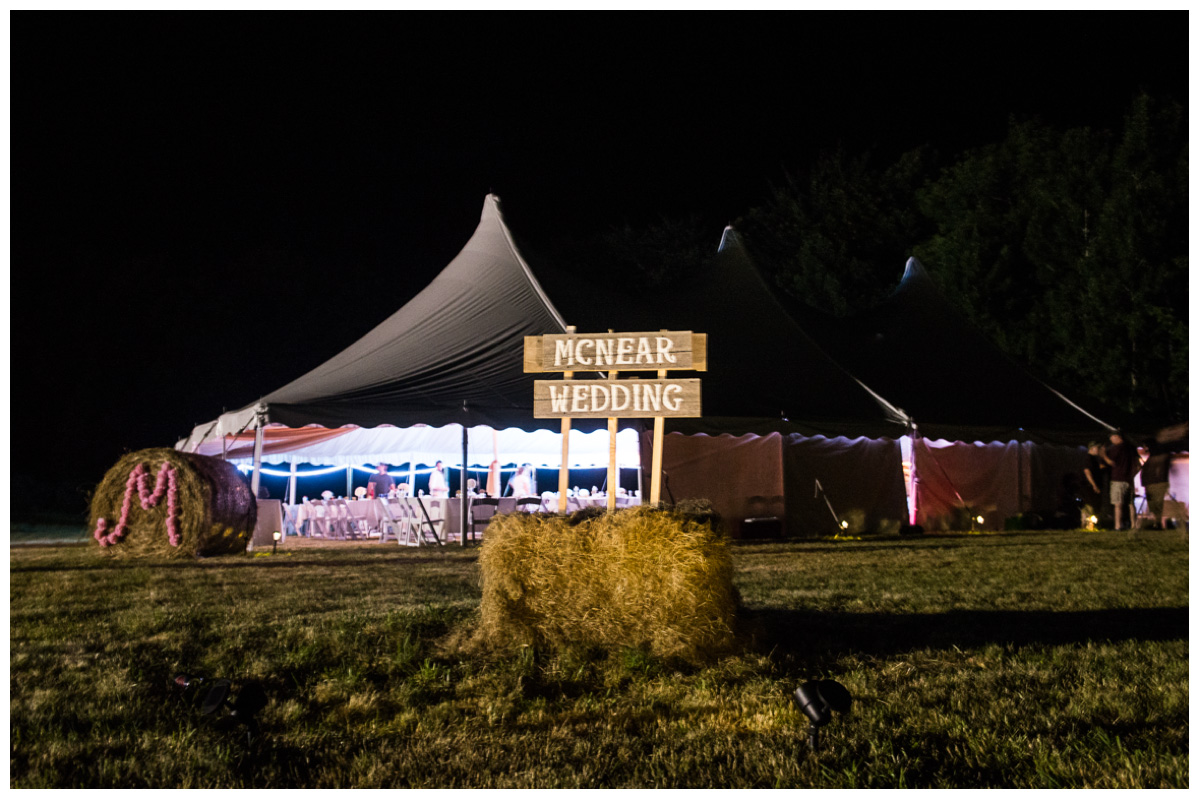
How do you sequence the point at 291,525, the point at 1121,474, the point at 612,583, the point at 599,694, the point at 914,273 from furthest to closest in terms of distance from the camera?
the point at 914,273 → the point at 291,525 → the point at 1121,474 → the point at 612,583 → the point at 599,694

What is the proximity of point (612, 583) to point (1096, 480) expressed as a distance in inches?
471

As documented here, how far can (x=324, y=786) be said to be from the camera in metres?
2.67

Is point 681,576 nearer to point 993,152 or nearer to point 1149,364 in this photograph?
point 1149,364

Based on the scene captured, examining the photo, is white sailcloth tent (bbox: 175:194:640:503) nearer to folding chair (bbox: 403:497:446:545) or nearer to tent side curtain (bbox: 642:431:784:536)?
folding chair (bbox: 403:497:446:545)

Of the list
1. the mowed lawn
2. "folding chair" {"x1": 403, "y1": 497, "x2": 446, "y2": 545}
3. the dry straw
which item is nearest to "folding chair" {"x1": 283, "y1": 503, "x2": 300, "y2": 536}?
"folding chair" {"x1": 403, "y1": 497, "x2": 446, "y2": 545}

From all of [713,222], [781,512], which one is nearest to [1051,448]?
[781,512]

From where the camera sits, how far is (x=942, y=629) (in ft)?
16.2

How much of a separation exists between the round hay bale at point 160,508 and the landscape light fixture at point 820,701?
26.3 feet

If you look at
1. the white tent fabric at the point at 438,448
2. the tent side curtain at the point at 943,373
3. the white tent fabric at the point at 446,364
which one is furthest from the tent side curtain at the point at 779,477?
the white tent fabric at the point at 438,448

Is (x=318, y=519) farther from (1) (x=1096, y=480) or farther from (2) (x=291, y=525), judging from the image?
(1) (x=1096, y=480)

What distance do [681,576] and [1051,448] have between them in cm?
1326

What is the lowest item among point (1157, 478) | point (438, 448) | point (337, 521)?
point (337, 521)

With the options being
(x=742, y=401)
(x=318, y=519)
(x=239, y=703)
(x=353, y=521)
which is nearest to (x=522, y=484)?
(x=353, y=521)

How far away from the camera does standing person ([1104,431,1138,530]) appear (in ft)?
43.0
